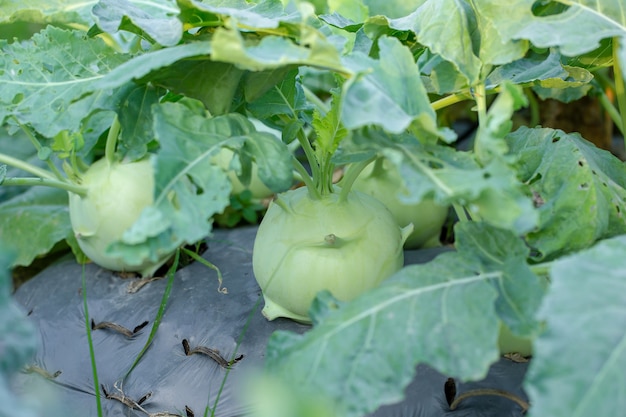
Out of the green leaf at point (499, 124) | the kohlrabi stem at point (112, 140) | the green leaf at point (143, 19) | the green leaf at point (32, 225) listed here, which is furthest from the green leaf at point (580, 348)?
the green leaf at point (32, 225)

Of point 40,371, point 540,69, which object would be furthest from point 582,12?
point 40,371

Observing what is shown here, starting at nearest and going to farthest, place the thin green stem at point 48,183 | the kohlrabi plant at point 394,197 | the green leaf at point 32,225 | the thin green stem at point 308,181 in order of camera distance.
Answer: the thin green stem at point 308,181 < the thin green stem at point 48,183 < the kohlrabi plant at point 394,197 < the green leaf at point 32,225

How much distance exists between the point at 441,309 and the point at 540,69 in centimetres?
61

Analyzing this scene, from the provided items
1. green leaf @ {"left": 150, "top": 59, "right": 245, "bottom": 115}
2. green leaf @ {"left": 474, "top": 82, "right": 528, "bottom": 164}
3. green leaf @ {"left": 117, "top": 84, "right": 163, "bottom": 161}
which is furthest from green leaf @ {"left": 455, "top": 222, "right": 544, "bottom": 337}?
green leaf @ {"left": 117, "top": 84, "right": 163, "bottom": 161}

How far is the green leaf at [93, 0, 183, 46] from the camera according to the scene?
1000mm

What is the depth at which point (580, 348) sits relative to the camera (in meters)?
0.70

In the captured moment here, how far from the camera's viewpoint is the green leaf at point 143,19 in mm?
1000

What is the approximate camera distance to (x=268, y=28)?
969 mm

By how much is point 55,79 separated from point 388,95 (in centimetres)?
63

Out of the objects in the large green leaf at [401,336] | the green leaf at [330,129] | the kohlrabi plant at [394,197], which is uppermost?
the green leaf at [330,129]

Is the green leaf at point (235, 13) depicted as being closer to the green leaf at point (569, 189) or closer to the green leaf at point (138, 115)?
the green leaf at point (138, 115)

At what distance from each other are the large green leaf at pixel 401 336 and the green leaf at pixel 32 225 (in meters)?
0.98

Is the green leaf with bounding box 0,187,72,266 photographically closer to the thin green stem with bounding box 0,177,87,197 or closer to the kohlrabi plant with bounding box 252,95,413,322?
the thin green stem with bounding box 0,177,87,197

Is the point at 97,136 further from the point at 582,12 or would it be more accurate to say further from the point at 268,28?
the point at 582,12
